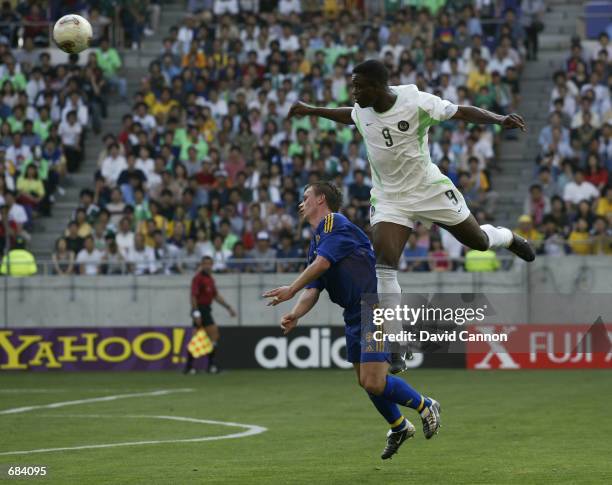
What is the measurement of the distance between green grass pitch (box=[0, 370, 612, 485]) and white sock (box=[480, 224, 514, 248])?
191 cm

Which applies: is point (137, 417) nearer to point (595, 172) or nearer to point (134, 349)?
point (134, 349)

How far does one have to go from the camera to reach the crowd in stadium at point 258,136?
27438 mm

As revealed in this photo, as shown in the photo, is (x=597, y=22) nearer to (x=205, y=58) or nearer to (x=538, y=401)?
(x=205, y=58)

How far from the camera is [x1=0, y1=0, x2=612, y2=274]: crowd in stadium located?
27.4 metres

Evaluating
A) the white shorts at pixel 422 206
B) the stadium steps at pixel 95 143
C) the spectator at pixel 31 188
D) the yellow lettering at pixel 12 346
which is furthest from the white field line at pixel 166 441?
the spectator at pixel 31 188

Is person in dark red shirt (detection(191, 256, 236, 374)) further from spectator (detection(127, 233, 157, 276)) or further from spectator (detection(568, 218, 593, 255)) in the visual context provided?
spectator (detection(568, 218, 593, 255))

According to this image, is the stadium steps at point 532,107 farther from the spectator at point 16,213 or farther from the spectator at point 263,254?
the spectator at point 16,213

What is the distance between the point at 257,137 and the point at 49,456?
18.0 meters

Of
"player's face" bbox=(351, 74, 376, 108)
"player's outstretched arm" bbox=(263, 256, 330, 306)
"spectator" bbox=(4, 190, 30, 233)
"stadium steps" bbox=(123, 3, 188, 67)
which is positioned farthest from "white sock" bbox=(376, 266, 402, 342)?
"stadium steps" bbox=(123, 3, 188, 67)

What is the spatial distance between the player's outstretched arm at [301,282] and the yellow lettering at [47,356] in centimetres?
1636

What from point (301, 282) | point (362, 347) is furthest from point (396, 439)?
point (301, 282)

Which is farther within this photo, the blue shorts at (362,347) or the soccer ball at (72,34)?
the soccer ball at (72,34)

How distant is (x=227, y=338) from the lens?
27.0 m

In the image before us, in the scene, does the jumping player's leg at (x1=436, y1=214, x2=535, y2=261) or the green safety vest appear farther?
the green safety vest
